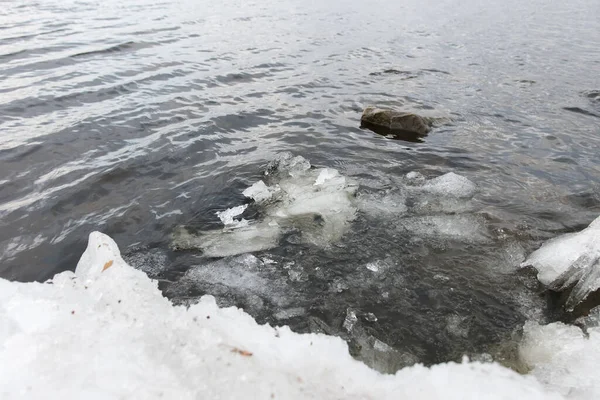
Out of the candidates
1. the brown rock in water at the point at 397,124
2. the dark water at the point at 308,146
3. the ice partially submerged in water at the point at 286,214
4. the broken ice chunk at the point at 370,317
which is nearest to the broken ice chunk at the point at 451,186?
the dark water at the point at 308,146

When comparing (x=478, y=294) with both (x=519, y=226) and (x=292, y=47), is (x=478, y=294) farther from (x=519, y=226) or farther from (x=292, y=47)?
(x=292, y=47)

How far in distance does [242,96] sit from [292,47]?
5.63 m

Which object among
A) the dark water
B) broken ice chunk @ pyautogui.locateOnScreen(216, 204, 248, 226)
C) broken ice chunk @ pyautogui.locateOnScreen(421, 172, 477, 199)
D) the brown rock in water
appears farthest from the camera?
the brown rock in water

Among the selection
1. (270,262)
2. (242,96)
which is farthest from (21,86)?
(270,262)

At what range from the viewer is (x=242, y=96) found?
29.0 ft

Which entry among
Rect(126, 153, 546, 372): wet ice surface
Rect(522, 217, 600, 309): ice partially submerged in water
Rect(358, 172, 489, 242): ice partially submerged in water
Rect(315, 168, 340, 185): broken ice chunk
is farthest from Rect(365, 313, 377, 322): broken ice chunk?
Rect(315, 168, 340, 185): broken ice chunk

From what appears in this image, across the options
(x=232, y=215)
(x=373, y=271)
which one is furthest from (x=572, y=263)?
(x=232, y=215)

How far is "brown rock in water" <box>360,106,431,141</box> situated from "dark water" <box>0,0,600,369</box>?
0.28 metres

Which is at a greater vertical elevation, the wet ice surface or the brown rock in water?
the wet ice surface

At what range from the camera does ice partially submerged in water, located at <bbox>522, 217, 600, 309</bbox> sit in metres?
3.19

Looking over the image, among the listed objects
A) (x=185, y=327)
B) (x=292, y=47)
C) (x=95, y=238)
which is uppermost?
(x=185, y=327)

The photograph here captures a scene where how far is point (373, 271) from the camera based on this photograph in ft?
11.9

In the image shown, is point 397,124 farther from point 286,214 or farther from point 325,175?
point 286,214

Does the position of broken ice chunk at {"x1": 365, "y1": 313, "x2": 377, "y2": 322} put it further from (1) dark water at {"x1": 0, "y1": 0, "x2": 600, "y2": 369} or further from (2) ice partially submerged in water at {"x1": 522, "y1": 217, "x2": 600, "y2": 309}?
(2) ice partially submerged in water at {"x1": 522, "y1": 217, "x2": 600, "y2": 309}
